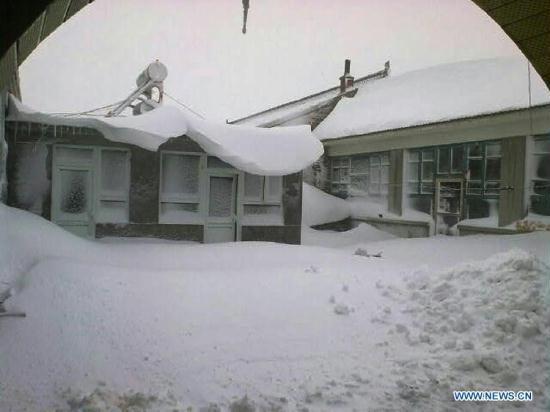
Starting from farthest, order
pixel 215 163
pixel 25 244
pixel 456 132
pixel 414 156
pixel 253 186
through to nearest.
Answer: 1. pixel 414 156
2. pixel 456 132
3. pixel 253 186
4. pixel 215 163
5. pixel 25 244

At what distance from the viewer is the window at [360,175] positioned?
1711 cm

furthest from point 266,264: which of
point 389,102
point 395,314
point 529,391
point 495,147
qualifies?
point 389,102

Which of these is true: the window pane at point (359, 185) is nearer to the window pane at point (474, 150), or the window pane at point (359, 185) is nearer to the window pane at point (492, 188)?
the window pane at point (474, 150)

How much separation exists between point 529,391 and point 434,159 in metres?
11.9

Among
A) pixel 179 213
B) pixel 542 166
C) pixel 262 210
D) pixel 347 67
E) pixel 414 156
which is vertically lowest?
pixel 179 213

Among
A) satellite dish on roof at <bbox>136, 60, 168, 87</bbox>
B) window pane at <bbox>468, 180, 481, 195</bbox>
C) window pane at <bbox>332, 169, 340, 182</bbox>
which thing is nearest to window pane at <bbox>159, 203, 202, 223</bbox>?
satellite dish on roof at <bbox>136, 60, 168, 87</bbox>

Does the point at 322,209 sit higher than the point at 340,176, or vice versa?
the point at 340,176

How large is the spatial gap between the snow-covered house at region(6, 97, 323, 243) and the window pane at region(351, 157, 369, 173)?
618cm

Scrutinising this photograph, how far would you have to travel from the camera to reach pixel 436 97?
51.8 feet

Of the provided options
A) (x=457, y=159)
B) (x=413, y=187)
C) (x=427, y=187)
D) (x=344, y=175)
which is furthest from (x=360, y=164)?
(x=457, y=159)

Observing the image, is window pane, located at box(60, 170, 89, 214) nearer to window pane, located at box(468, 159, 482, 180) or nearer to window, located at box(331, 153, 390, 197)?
window, located at box(331, 153, 390, 197)

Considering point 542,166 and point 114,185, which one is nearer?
point 114,185

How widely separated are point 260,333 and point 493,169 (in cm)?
1052

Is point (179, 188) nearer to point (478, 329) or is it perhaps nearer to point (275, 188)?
point (275, 188)
